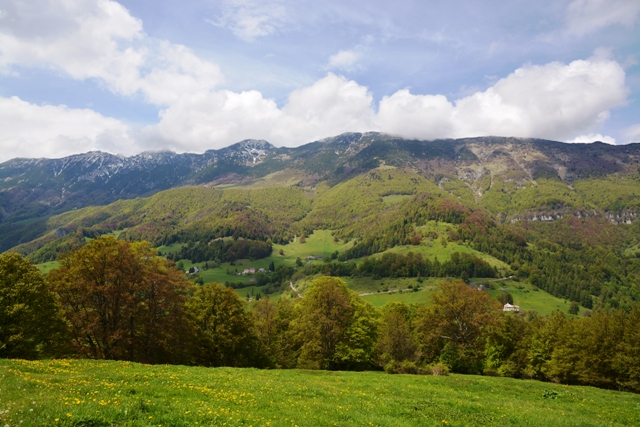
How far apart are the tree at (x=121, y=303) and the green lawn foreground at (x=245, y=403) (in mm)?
14400

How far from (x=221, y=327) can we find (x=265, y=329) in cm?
1837

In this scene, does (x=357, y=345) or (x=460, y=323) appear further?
(x=357, y=345)

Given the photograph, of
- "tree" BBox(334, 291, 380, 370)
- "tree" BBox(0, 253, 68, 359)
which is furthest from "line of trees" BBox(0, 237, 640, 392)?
"tree" BBox(334, 291, 380, 370)

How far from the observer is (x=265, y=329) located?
6544 cm

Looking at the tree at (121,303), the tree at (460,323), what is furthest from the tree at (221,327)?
the tree at (460,323)

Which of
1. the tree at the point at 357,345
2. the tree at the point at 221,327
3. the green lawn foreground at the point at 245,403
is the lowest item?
the tree at the point at 357,345

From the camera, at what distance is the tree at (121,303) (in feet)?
128

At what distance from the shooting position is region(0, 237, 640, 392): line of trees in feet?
120

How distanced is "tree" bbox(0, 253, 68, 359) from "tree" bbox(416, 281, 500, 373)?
53.7 meters

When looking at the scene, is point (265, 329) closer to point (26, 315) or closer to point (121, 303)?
point (121, 303)

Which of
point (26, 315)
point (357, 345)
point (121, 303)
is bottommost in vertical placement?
point (357, 345)

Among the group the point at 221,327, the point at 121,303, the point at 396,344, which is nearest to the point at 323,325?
the point at 396,344

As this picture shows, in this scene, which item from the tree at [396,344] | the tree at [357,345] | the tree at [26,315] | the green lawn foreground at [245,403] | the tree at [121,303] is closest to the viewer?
the green lawn foreground at [245,403]

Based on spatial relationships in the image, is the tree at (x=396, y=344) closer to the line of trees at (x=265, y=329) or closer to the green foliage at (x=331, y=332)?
the line of trees at (x=265, y=329)
